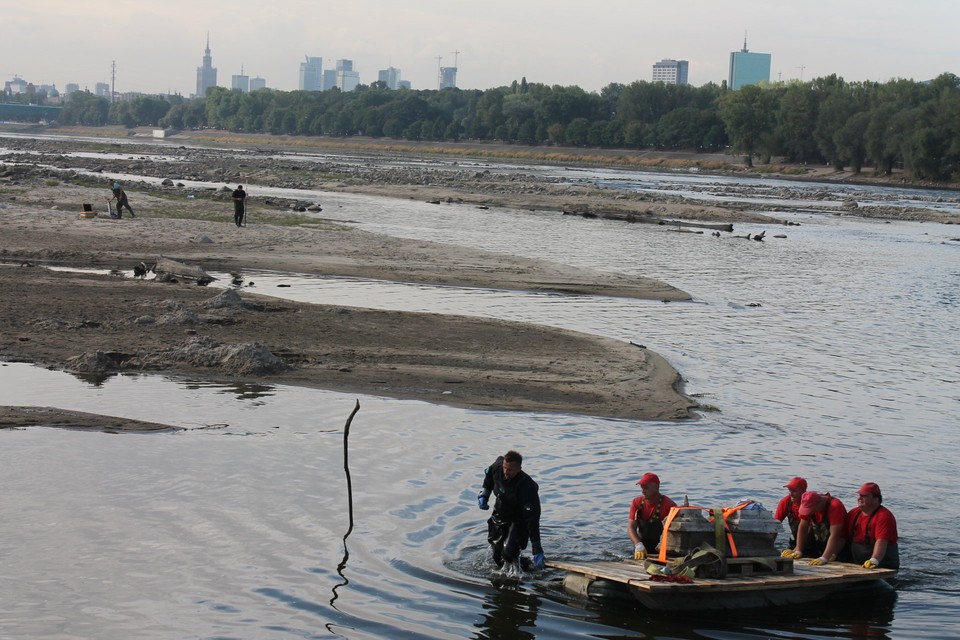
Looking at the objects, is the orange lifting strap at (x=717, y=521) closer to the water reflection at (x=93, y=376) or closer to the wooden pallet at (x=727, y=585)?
the wooden pallet at (x=727, y=585)

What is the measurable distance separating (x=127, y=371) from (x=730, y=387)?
10.8 metres

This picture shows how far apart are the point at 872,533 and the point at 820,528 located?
58 centimetres

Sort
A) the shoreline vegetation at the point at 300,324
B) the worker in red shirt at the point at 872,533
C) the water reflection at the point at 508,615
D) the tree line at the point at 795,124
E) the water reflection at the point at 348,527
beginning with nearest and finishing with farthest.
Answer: the water reflection at the point at 508,615 → the water reflection at the point at 348,527 → the worker in red shirt at the point at 872,533 → the shoreline vegetation at the point at 300,324 → the tree line at the point at 795,124

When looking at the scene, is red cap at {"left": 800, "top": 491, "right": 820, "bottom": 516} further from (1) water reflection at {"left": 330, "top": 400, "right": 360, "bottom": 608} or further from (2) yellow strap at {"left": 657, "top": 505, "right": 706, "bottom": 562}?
(1) water reflection at {"left": 330, "top": 400, "right": 360, "bottom": 608}

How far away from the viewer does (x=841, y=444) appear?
18.0 metres

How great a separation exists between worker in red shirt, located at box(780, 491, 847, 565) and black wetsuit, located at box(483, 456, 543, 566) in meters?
2.94

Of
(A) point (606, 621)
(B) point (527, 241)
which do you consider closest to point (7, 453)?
(A) point (606, 621)

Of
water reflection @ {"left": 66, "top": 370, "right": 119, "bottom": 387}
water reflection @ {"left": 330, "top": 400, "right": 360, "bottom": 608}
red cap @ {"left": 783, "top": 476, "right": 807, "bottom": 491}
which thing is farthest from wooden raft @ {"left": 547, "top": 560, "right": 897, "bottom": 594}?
water reflection @ {"left": 66, "top": 370, "right": 119, "bottom": 387}

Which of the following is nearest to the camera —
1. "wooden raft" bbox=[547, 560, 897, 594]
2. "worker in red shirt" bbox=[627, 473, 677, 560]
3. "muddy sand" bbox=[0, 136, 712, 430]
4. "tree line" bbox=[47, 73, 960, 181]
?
"wooden raft" bbox=[547, 560, 897, 594]

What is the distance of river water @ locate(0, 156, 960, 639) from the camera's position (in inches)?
442

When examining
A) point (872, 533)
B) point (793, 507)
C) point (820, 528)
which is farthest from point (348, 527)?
point (872, 533)

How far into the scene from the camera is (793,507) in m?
13.1

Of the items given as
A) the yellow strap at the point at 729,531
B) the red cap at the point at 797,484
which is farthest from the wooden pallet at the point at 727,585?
the red cap at the point at 797,484

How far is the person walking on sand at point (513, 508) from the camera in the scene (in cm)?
1201
